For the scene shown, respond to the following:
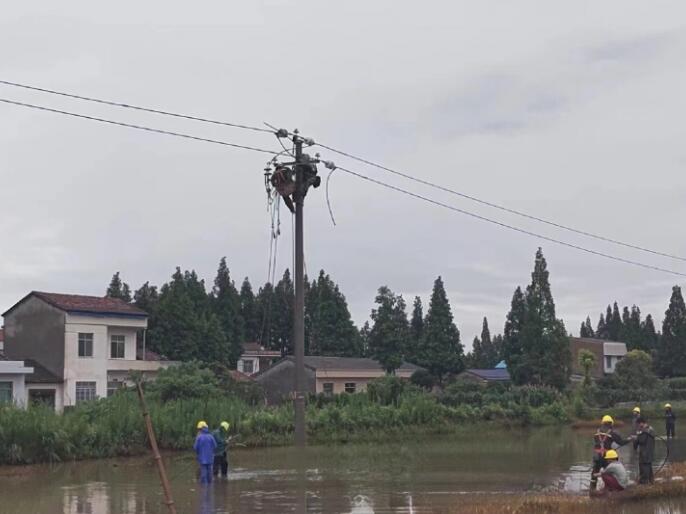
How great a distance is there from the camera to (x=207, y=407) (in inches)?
1207

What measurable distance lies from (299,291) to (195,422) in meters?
8.73

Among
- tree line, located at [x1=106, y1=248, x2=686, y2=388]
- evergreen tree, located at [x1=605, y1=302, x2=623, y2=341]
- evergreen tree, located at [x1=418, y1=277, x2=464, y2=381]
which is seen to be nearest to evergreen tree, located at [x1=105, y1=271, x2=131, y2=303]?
tree line, located at [x1=106, y1=248, x2=686, y2=388]

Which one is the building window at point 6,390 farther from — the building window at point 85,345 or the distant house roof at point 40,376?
the building window at point 85,345

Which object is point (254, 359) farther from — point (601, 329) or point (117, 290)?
point (601, 329)

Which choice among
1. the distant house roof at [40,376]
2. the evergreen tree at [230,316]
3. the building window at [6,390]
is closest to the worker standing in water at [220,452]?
the building window at [6,390]

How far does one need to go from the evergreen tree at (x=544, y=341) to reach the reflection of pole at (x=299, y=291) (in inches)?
1541

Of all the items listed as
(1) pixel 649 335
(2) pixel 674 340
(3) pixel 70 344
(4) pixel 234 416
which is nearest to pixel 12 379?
(3) pixel 70 344

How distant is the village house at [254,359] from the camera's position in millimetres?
78812

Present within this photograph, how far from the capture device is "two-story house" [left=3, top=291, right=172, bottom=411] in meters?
48.2

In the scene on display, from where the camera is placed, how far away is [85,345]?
1955 inches

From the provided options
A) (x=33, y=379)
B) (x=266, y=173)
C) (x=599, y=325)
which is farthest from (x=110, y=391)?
(x=599, y=325)

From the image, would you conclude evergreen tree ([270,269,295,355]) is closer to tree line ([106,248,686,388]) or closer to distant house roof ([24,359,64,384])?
tree line ([106,248,686,388])

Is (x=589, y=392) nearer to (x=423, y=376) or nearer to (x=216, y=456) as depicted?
(x=423, y=376)

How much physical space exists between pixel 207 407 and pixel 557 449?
37.5 ft
